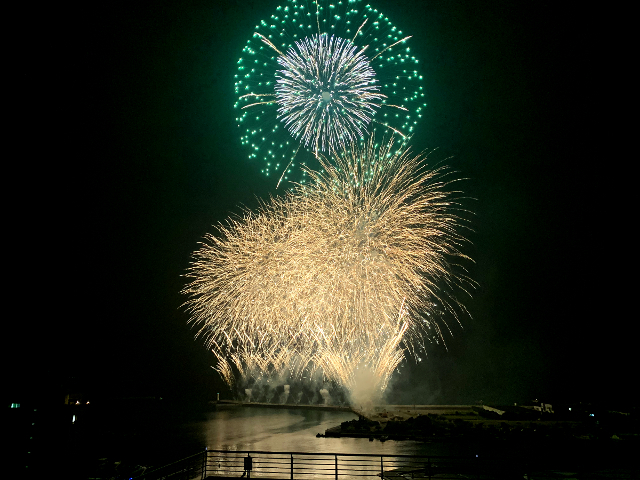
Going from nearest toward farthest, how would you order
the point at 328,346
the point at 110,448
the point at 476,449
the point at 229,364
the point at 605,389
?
the point at 476,449 → the point at 110,448 → the point at 328,346 → the point at 605,389 → the point at 229,364

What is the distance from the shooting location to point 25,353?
24016mm

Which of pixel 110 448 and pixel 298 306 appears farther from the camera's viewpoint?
pixel 298 306

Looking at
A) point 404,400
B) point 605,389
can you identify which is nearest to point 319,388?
point 404,400

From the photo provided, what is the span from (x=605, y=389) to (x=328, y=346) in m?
30.1

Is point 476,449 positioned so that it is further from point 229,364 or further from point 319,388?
point 229,364

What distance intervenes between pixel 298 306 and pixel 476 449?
413 inches

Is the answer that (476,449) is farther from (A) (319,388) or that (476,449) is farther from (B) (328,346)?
(A) (319,388)

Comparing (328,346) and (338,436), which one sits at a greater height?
(328,346)

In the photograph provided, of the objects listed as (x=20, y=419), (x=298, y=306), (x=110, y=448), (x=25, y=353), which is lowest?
(x=110, y=448)

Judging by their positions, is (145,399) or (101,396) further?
(145,399)

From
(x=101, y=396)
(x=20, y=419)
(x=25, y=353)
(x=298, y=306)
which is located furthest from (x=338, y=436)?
(x=101, y=396)

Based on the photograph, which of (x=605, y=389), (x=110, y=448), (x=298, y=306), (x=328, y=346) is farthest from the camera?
(x=605, y=389)

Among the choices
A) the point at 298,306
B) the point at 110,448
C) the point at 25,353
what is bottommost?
the point at 110,448

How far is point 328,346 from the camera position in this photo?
32.5m
